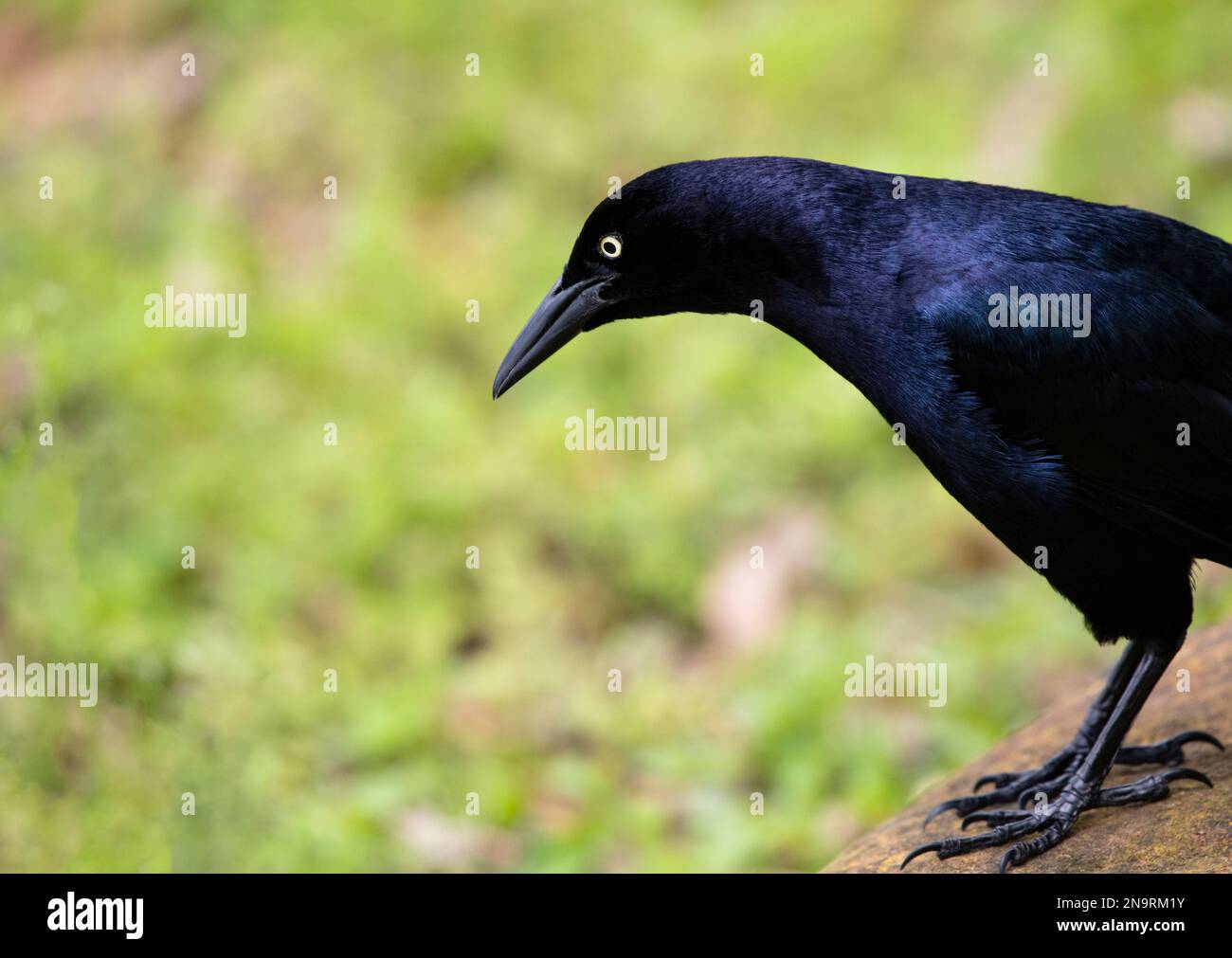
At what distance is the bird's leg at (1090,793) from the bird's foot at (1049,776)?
Result: 3.8 inches

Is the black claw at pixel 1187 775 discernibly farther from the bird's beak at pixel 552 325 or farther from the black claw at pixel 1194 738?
the bird's beak at pixel 552 325

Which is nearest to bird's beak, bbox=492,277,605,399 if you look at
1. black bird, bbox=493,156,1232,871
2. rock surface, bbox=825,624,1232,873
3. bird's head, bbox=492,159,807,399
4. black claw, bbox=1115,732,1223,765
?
bird's head, bbox=492,159,807,399

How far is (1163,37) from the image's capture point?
7793 millimetres

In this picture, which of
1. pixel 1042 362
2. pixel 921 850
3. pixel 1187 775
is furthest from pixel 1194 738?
pixel 1042 362

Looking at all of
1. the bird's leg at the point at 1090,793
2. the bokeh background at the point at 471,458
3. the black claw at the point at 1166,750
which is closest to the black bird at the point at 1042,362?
the bird's leg at the point at 1090,793

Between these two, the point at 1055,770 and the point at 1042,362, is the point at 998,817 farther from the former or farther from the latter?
the point at 1042,362

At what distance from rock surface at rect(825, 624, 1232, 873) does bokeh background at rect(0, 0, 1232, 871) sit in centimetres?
107

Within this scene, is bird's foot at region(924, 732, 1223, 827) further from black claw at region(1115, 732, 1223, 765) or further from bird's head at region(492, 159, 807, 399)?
bird's head at region(492, 159, 807, 399)

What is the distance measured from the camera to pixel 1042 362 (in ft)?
11.0

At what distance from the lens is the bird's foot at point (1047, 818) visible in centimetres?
338

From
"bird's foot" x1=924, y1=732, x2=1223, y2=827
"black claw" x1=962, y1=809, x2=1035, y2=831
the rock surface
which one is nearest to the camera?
the rock surface

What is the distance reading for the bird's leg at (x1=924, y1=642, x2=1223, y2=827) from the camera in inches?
143

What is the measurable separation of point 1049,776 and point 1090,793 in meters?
0.29

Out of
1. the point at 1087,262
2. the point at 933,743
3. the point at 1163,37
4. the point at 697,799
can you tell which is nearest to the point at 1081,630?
the point at 933,743
